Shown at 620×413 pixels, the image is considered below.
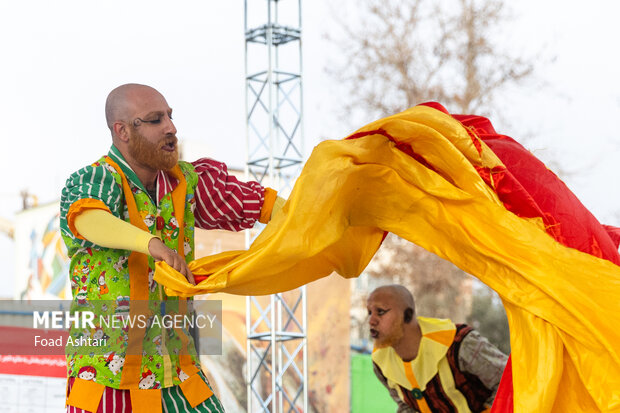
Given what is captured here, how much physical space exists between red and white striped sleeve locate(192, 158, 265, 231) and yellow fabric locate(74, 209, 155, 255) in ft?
1.25

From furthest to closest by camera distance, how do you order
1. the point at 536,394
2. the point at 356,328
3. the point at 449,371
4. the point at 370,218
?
1. the point at 356,328
2. the point at 449,371
3. the point at 370,218
4. the point at 536,394

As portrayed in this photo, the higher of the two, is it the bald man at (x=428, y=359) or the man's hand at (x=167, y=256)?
the man's hand at (x=167, y=256)

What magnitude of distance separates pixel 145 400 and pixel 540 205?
120cm

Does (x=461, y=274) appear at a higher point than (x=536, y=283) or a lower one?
higher

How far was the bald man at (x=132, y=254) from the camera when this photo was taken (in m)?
2.03

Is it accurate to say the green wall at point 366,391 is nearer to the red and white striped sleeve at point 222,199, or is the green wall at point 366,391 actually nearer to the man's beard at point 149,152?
the red and white striped sleeve at point 222,199

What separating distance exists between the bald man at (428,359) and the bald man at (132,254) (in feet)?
6.25

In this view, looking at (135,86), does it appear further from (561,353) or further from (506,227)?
(561,353)

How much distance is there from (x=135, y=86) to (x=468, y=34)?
12.4 metres

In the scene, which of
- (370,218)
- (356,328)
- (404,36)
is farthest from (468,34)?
(370,218)

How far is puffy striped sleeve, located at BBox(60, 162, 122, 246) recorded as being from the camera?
6.61ft

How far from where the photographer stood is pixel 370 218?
93.9 inches

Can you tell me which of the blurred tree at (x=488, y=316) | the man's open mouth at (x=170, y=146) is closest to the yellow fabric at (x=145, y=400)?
the man's open mouth at (x=170, y=146)

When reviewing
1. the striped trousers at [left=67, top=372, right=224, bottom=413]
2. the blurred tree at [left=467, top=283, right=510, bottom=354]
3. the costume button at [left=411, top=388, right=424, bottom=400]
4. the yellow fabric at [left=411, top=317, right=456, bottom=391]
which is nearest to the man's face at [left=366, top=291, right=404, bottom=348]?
the yellow fabric at [left=411, top=317, right=456, bottom=391]
